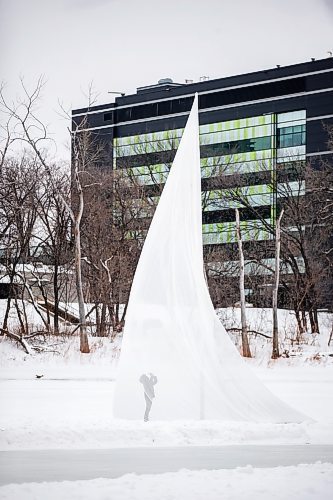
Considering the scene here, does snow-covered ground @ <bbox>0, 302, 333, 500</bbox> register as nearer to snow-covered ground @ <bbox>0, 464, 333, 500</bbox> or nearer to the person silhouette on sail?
snow-covered ground @ <bbox>0, 464, 333, 500</bbox>

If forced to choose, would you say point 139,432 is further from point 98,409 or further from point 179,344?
point 98,409

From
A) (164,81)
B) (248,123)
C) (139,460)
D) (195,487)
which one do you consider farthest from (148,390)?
(164,81)

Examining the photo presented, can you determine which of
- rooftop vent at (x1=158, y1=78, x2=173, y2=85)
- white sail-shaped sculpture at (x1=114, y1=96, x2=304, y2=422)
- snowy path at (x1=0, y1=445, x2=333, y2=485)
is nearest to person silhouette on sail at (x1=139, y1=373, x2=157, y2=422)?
white sail-shaped sculpture at (x1=114, y1=96, x2=304, y2=422)

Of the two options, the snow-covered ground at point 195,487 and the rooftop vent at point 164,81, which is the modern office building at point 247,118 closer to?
the rooftop vent at point 164,81

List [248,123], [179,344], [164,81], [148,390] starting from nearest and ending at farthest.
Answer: [148,390] → [179,344] → [248,123] → [164,81]

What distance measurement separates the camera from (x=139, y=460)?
10.3 m

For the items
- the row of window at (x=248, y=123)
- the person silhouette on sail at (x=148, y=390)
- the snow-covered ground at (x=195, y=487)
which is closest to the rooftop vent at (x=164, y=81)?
the row of window at (x=248, y=123)

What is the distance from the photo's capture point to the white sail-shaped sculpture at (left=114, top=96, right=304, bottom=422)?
1271 cm

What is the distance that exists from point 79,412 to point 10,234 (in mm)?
17834

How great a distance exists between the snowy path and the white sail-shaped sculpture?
4.78ft

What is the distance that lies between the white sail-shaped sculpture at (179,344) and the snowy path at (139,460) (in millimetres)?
1457

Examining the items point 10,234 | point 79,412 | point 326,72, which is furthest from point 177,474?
point 326,72

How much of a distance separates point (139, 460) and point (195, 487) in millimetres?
1742

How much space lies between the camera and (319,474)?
9414 mm
